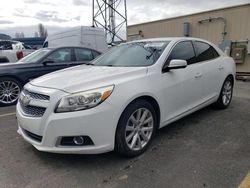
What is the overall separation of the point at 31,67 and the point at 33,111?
11.8 ft

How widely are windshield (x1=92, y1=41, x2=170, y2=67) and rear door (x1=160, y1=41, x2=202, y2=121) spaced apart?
0.75ft

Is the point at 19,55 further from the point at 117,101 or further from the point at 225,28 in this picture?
the point at 225,28

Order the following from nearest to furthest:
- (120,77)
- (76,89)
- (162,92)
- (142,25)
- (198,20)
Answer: (76,89) → (120,77) → (162,92) → (198,20) → (142,25)

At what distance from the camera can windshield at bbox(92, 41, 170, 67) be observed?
11.7 feet

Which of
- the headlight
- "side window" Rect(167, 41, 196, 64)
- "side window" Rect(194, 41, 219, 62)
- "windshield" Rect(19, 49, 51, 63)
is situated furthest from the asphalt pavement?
"windshield" Rect(19, 49, 51, 63)

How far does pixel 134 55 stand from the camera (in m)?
3.84

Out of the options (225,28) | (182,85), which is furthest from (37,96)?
(225,28)

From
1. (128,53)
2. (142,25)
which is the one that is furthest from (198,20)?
(128,53)

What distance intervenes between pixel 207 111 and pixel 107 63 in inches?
92.2

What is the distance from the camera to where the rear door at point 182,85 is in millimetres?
3452

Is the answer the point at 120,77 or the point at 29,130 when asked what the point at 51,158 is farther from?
the point at 120,77

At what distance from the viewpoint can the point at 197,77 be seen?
4.01 metres

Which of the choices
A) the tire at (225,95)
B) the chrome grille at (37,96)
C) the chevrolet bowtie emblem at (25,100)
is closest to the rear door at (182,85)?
the tire at (225,95)

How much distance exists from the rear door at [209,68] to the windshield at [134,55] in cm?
87
